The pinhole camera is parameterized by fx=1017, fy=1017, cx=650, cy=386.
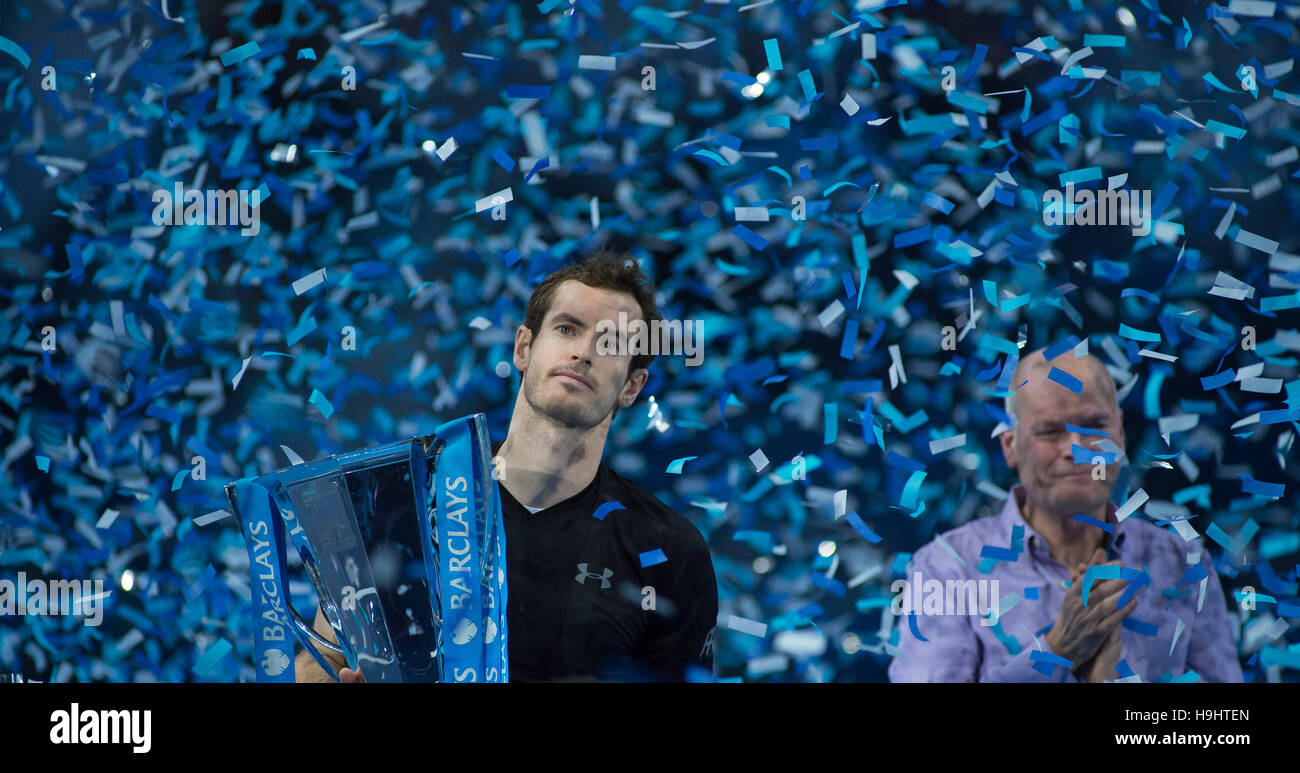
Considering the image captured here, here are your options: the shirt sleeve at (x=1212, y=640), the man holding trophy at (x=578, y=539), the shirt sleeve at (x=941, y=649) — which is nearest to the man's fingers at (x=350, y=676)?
the man holding trophy at (x=578, y=539)

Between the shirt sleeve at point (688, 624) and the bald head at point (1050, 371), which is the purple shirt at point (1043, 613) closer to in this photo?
the bald head at point (1050, 371)

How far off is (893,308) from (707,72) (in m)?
0.67

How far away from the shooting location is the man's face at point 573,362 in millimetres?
2201

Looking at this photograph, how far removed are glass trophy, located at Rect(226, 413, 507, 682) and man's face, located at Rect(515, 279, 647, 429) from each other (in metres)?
0.16

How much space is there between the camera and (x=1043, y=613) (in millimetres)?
2217

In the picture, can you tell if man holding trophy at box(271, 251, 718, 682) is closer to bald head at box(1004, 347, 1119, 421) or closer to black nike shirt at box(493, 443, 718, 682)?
black nike shirt at box(493, 443, 718, 682)

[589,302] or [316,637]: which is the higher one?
[589,302]

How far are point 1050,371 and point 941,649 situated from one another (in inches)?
25.8

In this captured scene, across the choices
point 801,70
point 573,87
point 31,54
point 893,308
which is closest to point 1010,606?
point 893,308

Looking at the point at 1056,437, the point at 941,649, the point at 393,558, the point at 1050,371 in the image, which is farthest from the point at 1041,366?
the point at 393,558

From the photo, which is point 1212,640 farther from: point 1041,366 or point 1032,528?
point 1041,366
